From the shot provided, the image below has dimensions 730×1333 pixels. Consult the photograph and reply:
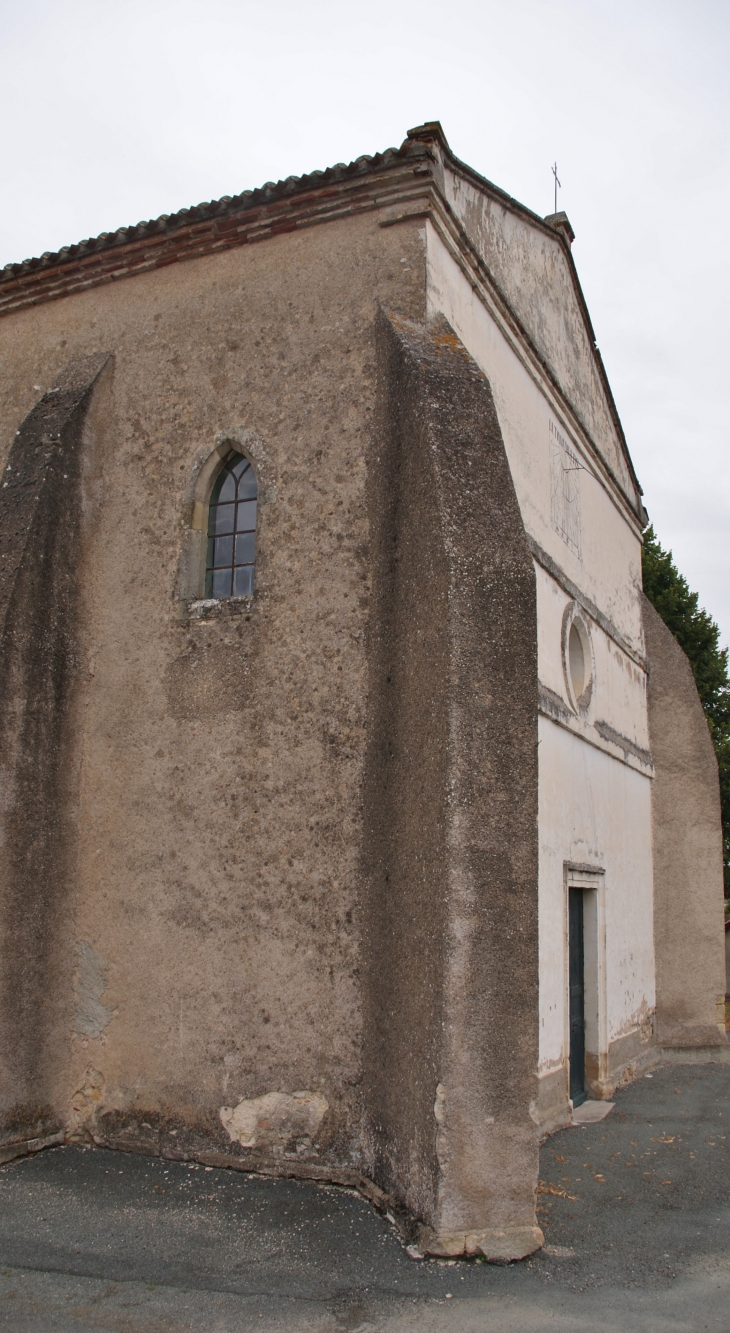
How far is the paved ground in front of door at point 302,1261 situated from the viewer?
4.58 meters

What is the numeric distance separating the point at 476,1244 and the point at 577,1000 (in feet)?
17.9

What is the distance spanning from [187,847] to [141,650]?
1.64 metres

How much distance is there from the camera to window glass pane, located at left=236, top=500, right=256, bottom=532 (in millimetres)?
7684

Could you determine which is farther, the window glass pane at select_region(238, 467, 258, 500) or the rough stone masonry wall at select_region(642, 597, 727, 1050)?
the rough stone masonry wall at select_region(642, 597, 727, 1050)

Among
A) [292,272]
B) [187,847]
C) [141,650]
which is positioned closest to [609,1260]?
[187,847]

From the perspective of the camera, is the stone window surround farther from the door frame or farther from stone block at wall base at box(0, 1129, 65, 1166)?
the door frame

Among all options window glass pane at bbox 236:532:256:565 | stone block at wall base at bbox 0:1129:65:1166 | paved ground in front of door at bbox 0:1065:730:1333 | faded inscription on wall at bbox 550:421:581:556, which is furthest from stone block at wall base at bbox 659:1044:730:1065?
window glass pane at bbox 236:532:256:565

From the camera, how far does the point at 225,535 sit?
25.6 ft

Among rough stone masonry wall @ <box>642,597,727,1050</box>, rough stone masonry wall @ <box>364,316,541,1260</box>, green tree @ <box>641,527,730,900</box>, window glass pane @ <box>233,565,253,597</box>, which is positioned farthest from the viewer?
green tree @ <box>641,527,730,900</box>

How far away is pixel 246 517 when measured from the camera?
7.72m

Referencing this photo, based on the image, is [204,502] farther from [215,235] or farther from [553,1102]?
[553,1102]

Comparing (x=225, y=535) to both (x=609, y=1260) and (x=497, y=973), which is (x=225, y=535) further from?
(x=609, y=1260)

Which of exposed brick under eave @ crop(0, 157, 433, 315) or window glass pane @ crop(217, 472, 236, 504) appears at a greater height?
exposed brick under eave @ crop(0, 157, 433, 315)

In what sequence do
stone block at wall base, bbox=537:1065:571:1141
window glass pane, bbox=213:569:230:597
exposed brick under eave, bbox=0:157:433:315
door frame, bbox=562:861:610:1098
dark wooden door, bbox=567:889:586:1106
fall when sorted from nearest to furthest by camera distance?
1. exposed brick under eave, bbox=0:157:433:315
2. window glass pane, bbox=213:569:230:597
3. stone block at wall base, bbox=537:1065:571:1141
4. dark wooden door, bbox=567:889:586:1106
5. door frame, bbox=562:861:610:1098
